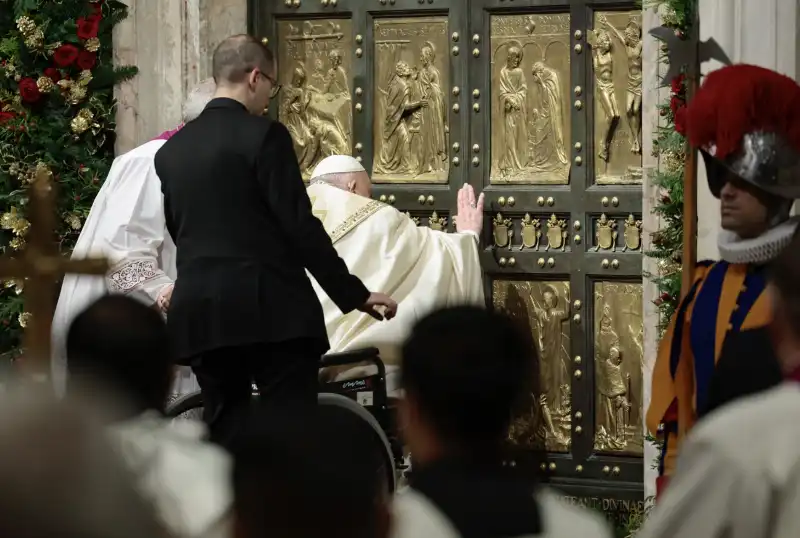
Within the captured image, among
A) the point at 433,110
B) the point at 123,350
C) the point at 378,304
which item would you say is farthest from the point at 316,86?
the point at 123,350

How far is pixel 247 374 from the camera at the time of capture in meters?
4.80

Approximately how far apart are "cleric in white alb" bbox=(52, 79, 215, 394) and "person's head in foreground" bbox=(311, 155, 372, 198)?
2.83 ft

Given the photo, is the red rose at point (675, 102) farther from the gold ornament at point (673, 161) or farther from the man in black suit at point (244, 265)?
the man in black suit at point (244, 265)

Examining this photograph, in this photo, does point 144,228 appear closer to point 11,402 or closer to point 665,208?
point 665,208

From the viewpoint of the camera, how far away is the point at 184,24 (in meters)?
7.19

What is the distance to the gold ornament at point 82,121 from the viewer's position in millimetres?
7195

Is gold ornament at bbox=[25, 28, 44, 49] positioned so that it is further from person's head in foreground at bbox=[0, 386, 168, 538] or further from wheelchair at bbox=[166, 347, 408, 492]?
person's head in foreground at bbox=[0, 386, 168, 538]

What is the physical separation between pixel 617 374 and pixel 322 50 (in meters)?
2.16

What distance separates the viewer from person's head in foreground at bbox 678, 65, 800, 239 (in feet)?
12.0

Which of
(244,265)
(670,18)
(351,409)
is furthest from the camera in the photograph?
(670,18)

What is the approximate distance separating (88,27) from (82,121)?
47 centimetres

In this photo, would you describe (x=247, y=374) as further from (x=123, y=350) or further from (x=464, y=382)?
(x=464, y=382)

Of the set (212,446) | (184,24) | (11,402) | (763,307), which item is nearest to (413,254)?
(184,24)

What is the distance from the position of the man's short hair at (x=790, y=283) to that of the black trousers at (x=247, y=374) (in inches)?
97.7
